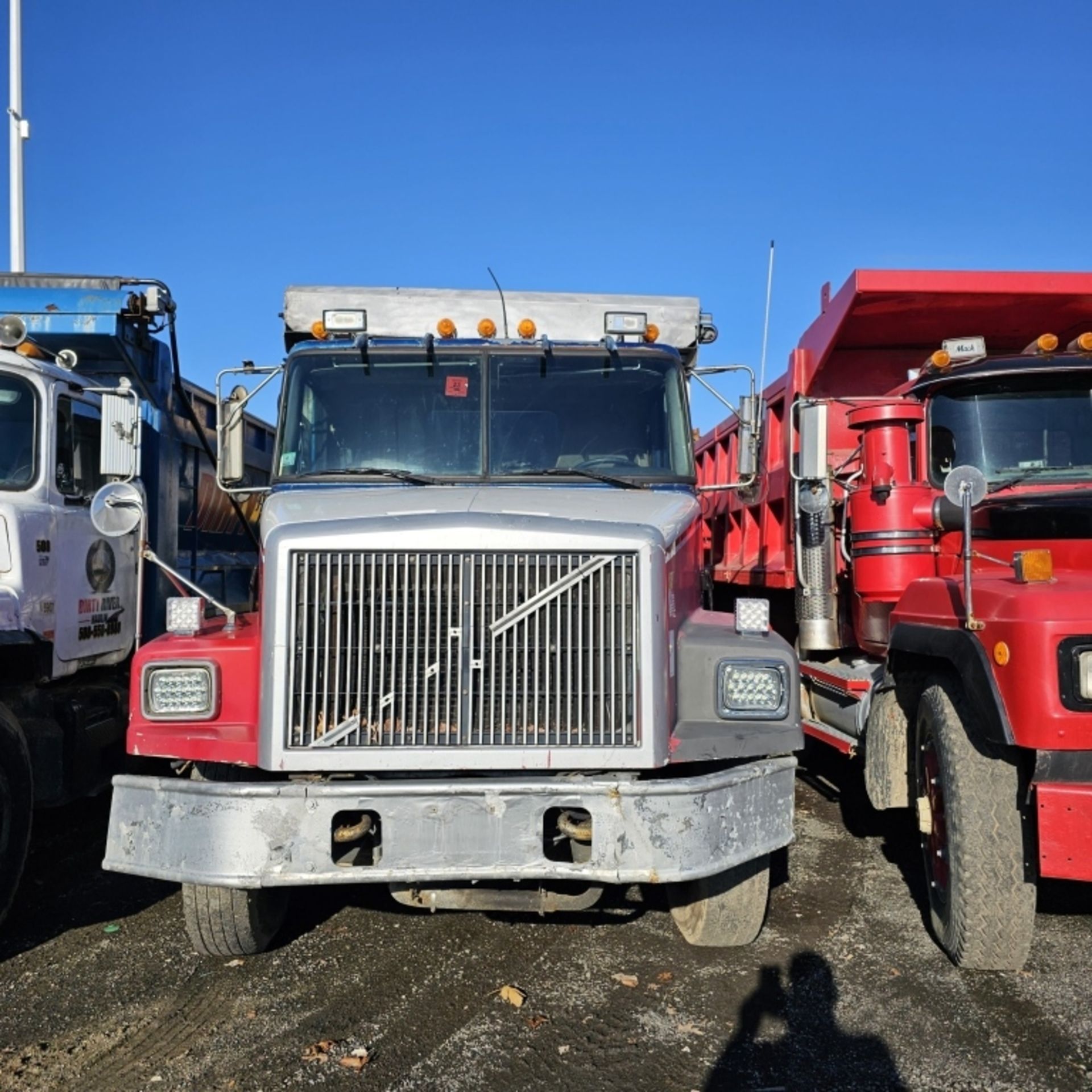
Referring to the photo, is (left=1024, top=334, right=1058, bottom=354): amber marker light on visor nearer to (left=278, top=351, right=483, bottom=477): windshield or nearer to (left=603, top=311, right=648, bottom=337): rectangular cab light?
(left=603, top=311, right=648, bottom=337): rectangular cab light

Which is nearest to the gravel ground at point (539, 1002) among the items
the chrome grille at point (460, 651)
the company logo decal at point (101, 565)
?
the chrome grille at point (460, 651)

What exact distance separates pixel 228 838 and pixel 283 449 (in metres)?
2.13

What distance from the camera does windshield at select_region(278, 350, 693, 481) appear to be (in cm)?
487

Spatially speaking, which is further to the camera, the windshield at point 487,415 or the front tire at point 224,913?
the windshield at point 487,415

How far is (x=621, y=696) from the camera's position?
3.63 m

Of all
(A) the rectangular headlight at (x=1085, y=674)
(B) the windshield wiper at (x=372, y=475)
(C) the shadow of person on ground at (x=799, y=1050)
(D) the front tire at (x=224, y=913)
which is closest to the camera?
(C) the shadow of person on ground at (x=799, y=1050)

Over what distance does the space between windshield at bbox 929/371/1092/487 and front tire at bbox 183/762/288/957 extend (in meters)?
3.76

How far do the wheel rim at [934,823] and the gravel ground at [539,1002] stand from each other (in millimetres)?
283

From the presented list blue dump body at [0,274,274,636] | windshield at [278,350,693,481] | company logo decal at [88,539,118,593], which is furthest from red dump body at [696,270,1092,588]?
company logo decal at [88,539,118,593]

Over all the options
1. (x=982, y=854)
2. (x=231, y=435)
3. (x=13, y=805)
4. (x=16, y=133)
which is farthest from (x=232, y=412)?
(x=16, y=133)

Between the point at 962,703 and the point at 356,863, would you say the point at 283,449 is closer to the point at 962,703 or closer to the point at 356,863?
the point at 356,863

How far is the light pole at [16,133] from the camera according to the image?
A: 12.2 meters

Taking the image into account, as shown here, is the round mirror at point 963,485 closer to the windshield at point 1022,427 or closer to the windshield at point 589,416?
the windshield at point 1022,427

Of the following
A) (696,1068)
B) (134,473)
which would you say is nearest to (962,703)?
(696,1068)
